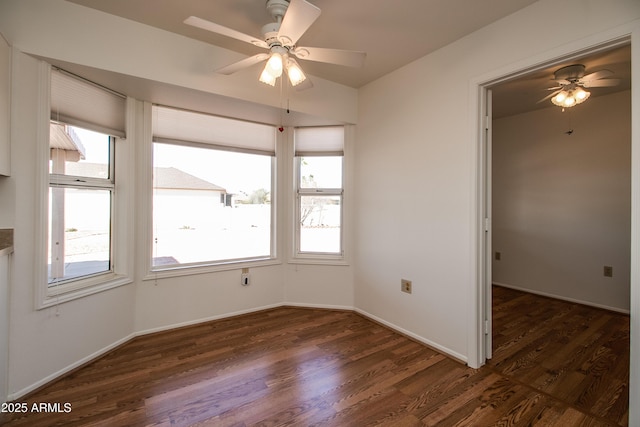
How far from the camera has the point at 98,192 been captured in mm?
2488

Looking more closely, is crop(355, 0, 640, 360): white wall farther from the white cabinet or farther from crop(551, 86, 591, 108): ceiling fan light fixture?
the white cabinet

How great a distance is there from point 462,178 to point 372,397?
181cm

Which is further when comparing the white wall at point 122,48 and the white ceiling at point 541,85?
the white ceiling at point 541,85

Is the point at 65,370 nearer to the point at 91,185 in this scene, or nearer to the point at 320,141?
the point at 91,185

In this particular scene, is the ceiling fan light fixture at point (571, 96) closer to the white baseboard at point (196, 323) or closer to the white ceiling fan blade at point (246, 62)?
the white baseboard at point (196, 323)

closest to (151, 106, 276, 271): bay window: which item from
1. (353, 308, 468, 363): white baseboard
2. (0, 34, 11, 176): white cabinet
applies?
(0, 34, 11, 176): white cabinet

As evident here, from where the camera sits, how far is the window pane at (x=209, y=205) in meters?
2.93

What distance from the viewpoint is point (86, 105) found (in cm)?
231

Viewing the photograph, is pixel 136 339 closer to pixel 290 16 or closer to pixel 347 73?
pixel 290 16

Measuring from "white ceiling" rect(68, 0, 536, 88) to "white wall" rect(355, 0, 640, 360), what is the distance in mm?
187

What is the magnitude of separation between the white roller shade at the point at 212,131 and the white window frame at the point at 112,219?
0.27 metres

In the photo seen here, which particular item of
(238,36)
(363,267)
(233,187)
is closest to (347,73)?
(238,36)

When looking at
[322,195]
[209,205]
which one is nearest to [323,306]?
[322,195]

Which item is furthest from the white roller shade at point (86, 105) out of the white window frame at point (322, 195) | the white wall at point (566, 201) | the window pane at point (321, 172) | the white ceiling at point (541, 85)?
the white wall at point (566, 201)
